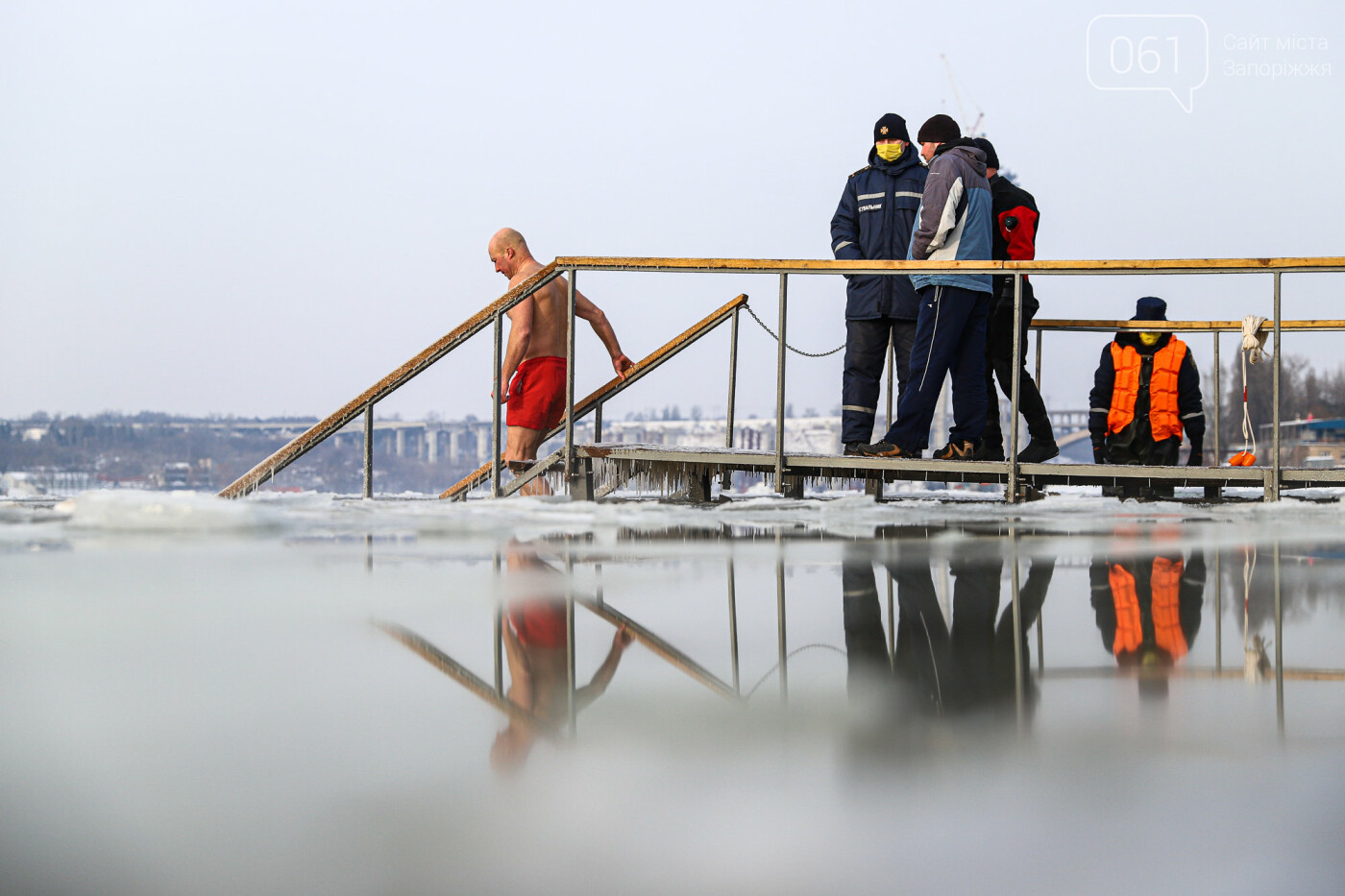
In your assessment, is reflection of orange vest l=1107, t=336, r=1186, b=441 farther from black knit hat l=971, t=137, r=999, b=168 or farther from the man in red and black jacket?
black knit hat l=971, t=137, r=999, b=168

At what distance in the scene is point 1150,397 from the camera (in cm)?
768

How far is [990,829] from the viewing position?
1.35 metres

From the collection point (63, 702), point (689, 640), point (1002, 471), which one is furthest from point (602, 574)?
point (1002, 471)

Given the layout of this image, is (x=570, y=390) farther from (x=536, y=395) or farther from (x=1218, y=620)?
(x=1218, y=620)

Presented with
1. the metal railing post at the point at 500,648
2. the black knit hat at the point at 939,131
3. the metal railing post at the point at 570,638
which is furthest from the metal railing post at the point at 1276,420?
the metal railing post at the point at 500,648

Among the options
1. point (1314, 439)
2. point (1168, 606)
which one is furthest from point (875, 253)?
point (1314, 439)

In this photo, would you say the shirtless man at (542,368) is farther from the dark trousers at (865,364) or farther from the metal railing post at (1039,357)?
the metal railing post at (1039,357)

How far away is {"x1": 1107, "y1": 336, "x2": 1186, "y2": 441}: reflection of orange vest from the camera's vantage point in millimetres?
7656

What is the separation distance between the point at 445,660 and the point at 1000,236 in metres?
5.51

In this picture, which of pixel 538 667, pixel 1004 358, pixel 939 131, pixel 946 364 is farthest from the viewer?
pixel 1004 358

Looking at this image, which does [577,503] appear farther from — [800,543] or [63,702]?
[63,702]

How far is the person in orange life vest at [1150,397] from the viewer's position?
25.1 ft

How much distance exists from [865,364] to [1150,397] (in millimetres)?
2146

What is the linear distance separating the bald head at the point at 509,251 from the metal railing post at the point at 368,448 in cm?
161
